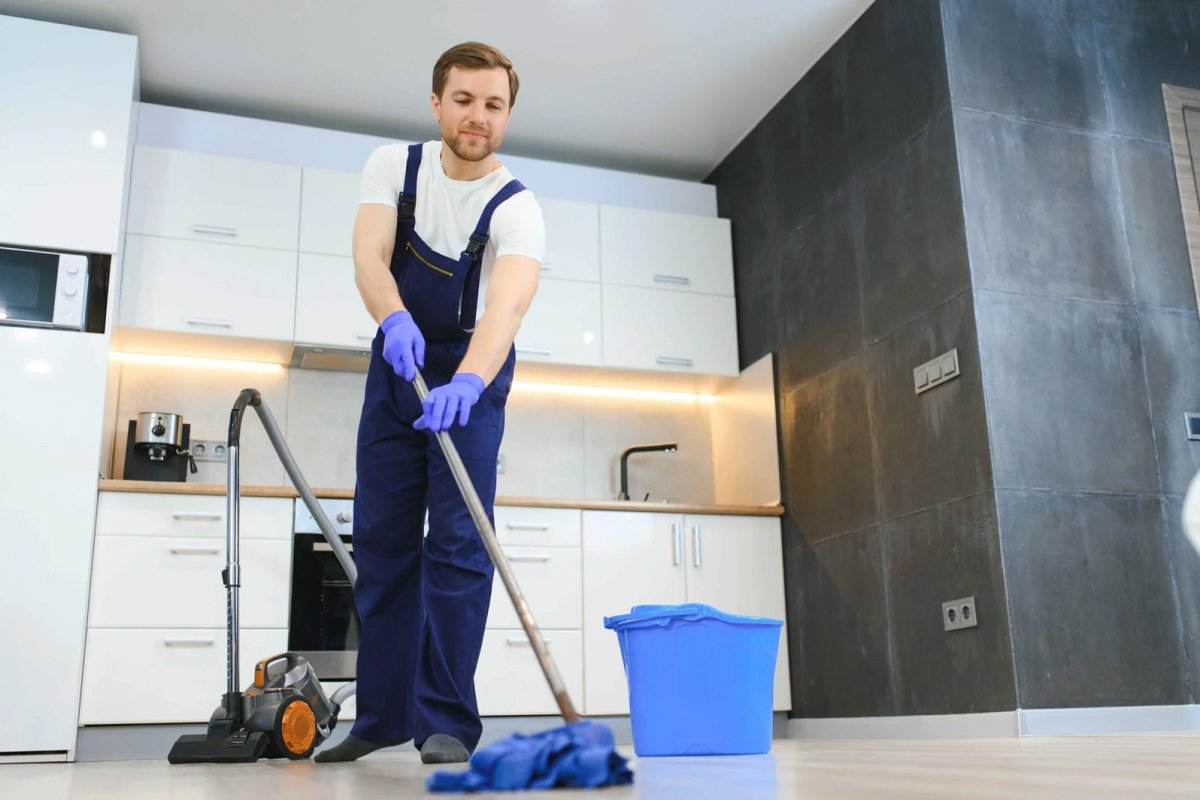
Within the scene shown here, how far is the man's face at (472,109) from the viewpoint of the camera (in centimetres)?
223

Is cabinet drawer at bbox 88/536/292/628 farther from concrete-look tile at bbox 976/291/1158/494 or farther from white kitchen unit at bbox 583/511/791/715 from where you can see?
concrete-look tile at bbox 976/291/1158/494

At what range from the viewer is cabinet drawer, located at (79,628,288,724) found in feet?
11.6

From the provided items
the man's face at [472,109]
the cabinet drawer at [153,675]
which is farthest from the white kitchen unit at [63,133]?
the man's face at [472,109]

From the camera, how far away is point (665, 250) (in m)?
4.93

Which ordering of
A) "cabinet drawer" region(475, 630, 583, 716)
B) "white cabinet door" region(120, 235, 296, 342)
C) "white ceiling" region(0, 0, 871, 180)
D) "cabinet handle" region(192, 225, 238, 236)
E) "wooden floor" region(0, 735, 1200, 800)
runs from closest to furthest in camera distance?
"wooden floor" region(0, 735, 1200, 800) < "cabinet drawer" region(475, 630, 583, 716) < "white ceiling" region(0, 0, 871, 180) < "white cabinet door" region(120, 235, 296, 342) < "cabinet handle" region(192, 225, 238, 236)

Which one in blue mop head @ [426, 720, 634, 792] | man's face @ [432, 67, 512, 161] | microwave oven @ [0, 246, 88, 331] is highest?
microwave oven @ [0, 246, 88, 331]

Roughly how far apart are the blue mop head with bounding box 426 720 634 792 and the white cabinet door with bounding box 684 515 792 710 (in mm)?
3180

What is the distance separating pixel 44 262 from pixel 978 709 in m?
3.19

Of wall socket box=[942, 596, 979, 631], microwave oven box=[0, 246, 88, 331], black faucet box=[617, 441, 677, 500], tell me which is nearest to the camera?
wall socket box=[942, 596, 979, 631]

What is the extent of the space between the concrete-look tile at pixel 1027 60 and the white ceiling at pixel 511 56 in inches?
20.8

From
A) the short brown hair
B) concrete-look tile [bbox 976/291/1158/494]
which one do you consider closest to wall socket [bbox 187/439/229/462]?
the short brown hair

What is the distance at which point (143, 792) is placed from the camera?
1.37 metres

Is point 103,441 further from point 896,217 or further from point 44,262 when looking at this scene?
point 896,217

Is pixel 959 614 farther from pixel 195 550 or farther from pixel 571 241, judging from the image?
pixel 195 550
